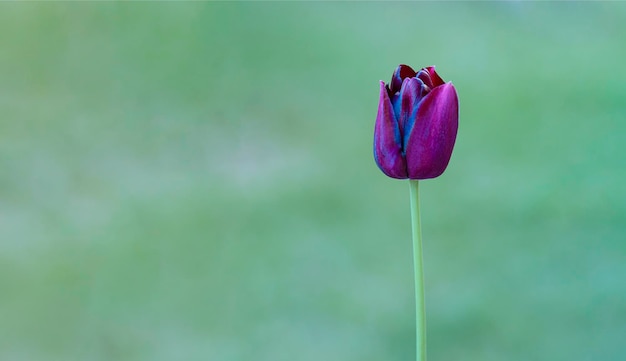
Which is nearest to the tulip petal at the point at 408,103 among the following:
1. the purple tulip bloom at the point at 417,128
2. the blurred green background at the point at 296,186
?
the purple tulip bloom at the point at 417,128

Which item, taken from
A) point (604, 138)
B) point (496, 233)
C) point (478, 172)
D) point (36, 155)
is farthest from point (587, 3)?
point (36, 155)

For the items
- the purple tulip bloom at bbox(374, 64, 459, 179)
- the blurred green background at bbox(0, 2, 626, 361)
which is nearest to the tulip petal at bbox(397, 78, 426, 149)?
the purple tulip bloom at bbox(374, 64, 459, 179)

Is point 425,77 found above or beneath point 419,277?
above

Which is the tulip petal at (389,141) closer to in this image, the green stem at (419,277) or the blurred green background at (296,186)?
the green stem at (419,277)

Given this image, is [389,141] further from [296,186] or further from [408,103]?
[296,186]

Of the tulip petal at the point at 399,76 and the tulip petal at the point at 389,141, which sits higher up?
the tulip petal at the point at 399,76

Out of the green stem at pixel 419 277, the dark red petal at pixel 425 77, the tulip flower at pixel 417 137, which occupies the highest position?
the dark red petal at pixel 425 77

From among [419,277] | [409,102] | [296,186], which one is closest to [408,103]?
[409,102]
